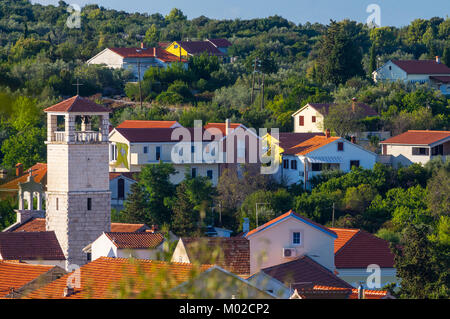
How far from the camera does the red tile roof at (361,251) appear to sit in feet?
107

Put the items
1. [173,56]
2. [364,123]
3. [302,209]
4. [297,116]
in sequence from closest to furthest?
1. [302,209]
2. [364,123]
3. [297,116]
4. [173,56]

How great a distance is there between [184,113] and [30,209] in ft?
79.4

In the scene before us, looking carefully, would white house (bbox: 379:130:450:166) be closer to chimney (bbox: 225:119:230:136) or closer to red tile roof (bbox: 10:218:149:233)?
chimney (bbox: 225:119:230:136)

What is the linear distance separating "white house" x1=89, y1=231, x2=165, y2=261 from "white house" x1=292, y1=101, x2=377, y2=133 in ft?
86.8

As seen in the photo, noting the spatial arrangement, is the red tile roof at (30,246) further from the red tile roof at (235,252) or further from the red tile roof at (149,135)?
the red tile roof at (149,135)

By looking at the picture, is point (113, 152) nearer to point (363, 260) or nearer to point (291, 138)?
point (291, 138)

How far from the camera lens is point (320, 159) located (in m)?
47.7

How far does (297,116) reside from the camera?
58.3 meters

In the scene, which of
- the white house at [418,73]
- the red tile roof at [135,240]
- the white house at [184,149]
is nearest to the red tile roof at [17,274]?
the red tile roof at [135,240]

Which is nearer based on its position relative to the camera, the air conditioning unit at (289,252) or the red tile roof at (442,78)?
the air conditioning unit at (289,252)

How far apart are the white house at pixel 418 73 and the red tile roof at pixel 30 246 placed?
144 feet

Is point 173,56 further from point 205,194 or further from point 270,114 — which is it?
point 205,194

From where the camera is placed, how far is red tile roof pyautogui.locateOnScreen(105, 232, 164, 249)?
28.3 m
